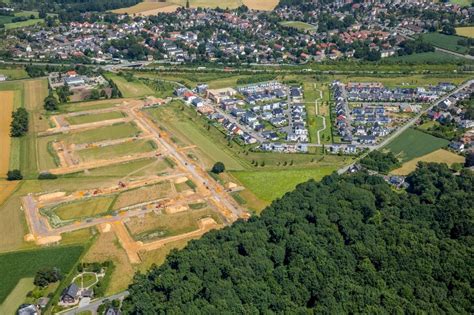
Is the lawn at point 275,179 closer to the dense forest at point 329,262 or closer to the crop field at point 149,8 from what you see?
the dense forest at point 329,262

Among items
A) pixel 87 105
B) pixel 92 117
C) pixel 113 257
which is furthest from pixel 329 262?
pixel 87 105

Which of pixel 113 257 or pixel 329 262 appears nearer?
pixel 329 262

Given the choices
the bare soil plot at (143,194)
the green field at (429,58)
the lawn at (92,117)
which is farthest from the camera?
the green field at (429,58)

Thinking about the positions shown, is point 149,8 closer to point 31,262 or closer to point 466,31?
point 466,31

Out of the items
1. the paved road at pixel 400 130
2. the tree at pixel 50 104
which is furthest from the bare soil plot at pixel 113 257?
the tree at pixel 50 104

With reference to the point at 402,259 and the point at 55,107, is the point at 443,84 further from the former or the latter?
the point at 55,107

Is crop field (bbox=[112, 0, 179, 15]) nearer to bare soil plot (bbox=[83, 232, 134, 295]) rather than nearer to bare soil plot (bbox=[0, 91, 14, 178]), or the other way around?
bare soil plot (bbox=[0, 91, 14, 178])

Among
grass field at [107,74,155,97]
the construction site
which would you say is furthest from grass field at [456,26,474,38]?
the construction site

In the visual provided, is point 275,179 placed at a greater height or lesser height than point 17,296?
greater
